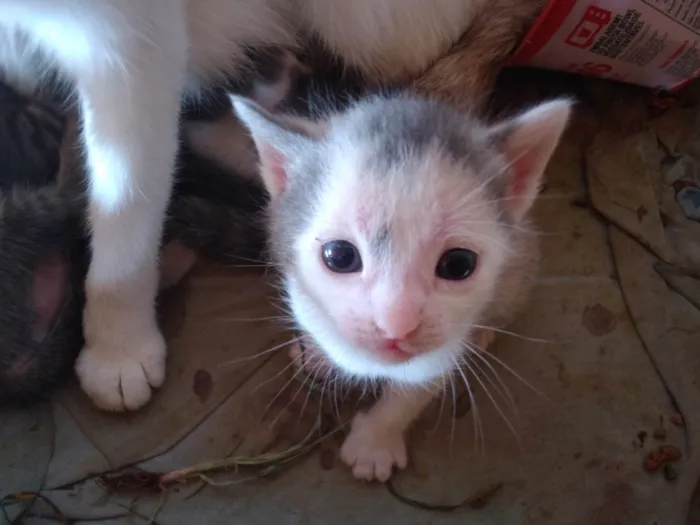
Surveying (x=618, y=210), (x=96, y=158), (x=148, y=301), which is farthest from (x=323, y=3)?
(x=618, y=210)

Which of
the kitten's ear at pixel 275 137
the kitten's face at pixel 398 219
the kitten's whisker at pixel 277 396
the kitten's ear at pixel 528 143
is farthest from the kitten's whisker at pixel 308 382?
the kitten's ear at pixel 528 143

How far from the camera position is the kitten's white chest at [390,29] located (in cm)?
123

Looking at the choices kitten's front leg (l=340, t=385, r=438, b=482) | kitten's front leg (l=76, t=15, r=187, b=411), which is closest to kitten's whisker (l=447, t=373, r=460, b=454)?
kitten's front leg (l=340, t=385, r=438, b=482)

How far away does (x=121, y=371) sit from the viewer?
122cm

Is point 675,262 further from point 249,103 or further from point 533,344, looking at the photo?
point 249,103

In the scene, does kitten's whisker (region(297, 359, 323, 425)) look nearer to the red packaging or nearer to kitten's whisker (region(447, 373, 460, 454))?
kitten's whisker (region(447, 373, 460, 454))

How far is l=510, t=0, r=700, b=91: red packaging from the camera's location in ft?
4.27

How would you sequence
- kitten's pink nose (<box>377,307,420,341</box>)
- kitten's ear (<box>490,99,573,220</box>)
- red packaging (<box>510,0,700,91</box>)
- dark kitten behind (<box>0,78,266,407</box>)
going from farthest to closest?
red packaging (<box>510,0,700,91</box>) < dark kitten behind (<box>0,78,266,407</box>) < kitten's ear (<box>490,99,573,220</box>) < kitten's pink nose (<box>377,307,420,341</box>)

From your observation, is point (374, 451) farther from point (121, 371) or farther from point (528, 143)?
point (528, 143)

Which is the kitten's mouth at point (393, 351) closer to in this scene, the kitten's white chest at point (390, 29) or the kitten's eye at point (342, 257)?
the kitten's eye at point (342, 257)

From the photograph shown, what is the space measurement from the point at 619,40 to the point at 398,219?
62 cm

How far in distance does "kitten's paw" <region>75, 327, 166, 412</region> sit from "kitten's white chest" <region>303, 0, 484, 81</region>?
54 centimetres

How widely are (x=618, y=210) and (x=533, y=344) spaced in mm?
304

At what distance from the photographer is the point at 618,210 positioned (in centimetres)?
146
